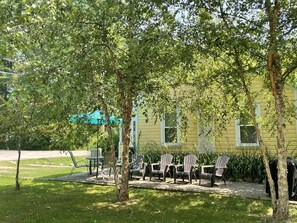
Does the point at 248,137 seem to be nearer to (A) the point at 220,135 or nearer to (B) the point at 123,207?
(A) the point at 220,135

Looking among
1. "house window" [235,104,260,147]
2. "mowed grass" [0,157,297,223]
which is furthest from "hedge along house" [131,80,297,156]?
"mowed grass" [0,157,297,223]

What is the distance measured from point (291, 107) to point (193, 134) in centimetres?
529

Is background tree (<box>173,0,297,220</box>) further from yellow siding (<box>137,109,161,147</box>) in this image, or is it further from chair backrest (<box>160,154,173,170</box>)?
yellow siding (<box>137,109,161,147</box>)

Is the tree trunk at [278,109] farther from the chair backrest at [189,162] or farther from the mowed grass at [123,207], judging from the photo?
the chair backrest at [189,162]

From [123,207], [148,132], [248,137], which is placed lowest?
[123,207]

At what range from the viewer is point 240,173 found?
32.0ft

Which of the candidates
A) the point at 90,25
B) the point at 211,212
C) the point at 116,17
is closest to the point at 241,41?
Result: the point at 116,17

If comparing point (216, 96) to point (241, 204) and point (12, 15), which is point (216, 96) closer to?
point (241, 204)

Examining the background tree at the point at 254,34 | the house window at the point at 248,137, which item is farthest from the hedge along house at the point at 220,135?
the background tree at the point at 254,34

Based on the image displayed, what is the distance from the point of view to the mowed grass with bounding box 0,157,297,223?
18.5 ft

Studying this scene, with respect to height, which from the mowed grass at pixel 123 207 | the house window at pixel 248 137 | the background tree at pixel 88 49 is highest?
the background tree at pixel 88 49

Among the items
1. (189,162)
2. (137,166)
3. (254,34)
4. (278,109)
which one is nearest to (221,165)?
(189,162)

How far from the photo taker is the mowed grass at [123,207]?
222 inches

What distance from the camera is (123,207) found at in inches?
256
